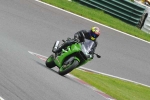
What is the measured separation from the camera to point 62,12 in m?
22.5

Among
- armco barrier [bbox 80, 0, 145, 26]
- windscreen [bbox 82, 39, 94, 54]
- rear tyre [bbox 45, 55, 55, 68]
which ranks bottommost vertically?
armco barrier [bbox 80, 0, 145, 26]

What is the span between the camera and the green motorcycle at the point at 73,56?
13351mm

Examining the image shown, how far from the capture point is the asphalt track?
10.3 meters

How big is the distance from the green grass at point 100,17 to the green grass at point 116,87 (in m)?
6.40

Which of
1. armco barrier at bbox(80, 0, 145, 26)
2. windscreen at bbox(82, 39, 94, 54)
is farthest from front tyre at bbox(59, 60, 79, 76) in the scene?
armco barrier at bbox(80, 0, 145, 26)

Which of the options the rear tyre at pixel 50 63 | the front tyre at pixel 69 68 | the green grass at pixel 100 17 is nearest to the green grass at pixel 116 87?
the rear tyre at pixel 50 63

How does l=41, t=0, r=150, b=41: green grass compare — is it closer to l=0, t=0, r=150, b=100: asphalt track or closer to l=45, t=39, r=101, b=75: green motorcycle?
l=0, t=0, r=150, b=100: asphalt track

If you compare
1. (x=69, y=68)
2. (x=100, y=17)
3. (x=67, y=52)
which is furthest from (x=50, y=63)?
(x=100, y=17)

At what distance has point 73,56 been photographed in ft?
44.3

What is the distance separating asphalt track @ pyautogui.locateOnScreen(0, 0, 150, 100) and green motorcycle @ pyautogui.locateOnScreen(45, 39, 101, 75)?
0.32 m

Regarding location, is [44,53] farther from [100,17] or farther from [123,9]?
[123,9]

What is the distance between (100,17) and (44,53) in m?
7.14

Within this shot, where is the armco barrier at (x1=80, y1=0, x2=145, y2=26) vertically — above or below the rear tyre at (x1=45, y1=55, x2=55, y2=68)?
below

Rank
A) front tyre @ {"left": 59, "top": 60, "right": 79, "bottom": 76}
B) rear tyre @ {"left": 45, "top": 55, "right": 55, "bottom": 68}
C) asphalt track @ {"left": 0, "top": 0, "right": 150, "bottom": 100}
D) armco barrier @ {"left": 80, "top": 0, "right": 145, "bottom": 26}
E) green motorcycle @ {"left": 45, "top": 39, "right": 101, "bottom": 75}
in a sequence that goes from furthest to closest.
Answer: armco barrier @ {"left": 80, "top": 0, "right": 145, "bottom": 26}, rear tyre @ {"left": 45, "top": 55, "right": 55, "bottom": 68}, green motorcycle @ {"left": 45, "top": 39, "right": 101, "bottom": 75}, front tyre @ {"left": 59, "top": 60, "right": 79, "bottom": 76}, asphalt track @ {"left": 0, "top": 0, "right": 150, "bottom": 100}
